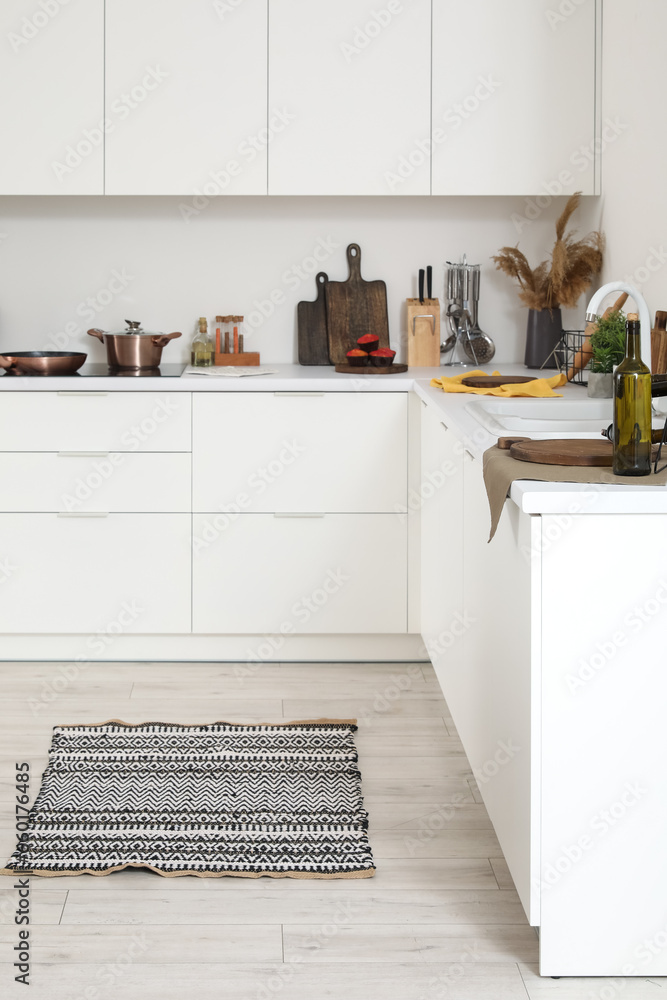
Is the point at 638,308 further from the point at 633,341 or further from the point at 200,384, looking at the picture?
the point at 200,384

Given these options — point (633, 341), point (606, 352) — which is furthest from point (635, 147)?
point (633, 341)

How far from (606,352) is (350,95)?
133 centimetres

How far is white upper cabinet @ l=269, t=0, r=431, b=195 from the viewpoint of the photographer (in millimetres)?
3318

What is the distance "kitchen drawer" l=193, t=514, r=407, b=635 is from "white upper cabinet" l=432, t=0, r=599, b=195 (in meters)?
1.18

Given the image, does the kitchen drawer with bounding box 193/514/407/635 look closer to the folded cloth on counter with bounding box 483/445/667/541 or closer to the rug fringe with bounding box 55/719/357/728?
the rug fringe with bounding box 55/719/357/728

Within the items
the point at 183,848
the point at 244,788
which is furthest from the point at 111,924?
the point at 244,788

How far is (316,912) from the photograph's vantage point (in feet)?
6.68

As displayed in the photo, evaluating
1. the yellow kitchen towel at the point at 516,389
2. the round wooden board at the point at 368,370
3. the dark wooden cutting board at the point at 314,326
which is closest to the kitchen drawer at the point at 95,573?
the round wooden board at the point at 368,370

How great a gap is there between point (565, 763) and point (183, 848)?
3.27 feet

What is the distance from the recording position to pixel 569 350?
11.5ft

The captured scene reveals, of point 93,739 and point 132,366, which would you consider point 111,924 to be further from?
point 132,366

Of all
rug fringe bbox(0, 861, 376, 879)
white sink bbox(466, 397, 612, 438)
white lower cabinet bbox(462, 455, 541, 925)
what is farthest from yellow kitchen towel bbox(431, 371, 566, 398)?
rug fringe bbox(0, 861, 376, 879)

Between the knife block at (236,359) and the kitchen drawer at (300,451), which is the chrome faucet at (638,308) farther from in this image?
the knife block at (236,359)

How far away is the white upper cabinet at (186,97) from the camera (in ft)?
10.9
